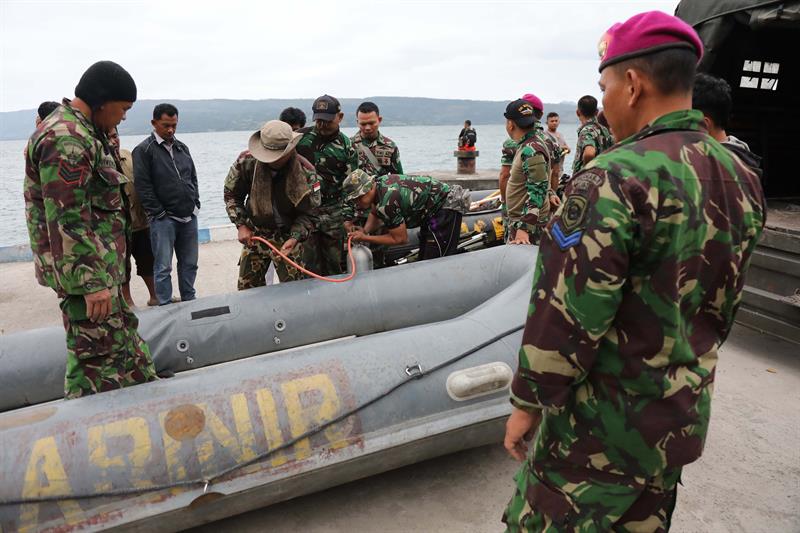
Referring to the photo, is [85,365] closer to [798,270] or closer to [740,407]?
[740,407]

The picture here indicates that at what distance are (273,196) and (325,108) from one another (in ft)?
2.45

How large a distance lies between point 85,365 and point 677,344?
2.13 meters

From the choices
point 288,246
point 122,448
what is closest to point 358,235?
point 288,246

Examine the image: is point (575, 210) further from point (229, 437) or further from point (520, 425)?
point (229, 437)

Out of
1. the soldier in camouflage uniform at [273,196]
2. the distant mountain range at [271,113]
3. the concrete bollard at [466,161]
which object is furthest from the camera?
the distant mountain range at [271,113]

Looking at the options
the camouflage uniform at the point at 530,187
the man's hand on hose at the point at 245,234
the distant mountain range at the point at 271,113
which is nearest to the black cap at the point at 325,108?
the man's hand on hose at the point at 245,234

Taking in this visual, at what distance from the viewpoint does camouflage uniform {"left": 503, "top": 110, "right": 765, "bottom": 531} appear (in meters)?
0.98

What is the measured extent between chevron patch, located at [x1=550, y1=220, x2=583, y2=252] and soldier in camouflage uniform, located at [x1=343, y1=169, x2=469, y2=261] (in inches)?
92.4

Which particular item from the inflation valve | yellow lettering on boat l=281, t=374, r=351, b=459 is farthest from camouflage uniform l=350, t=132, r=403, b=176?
yellow lettering on boat l=281, t=374, r=351, b=459

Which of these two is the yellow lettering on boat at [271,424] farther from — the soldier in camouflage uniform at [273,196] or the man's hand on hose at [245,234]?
the man's hand on hose at [245,234]

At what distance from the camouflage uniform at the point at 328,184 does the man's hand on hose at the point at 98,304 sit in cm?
171

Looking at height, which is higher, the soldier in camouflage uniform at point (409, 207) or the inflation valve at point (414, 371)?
the soldier in camouflage uniform at point (409, 207)

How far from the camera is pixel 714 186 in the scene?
102 cm

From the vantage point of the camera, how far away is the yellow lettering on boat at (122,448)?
1805 millimetres
